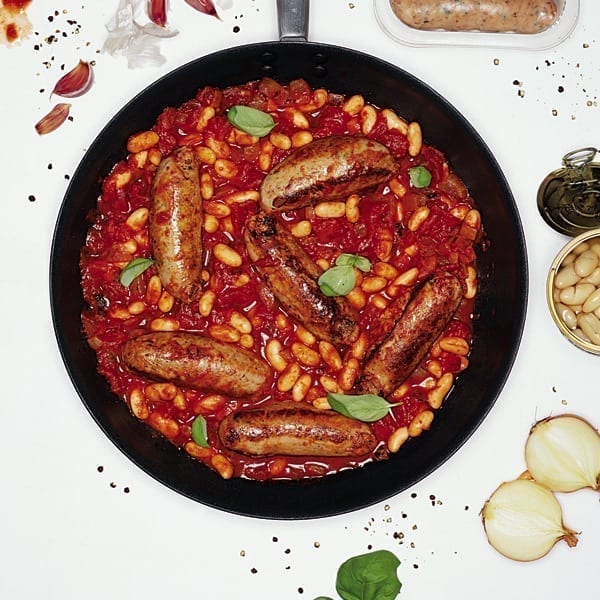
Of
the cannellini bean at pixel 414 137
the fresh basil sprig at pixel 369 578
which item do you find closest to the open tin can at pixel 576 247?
the cannellini bean at pixel 414 137

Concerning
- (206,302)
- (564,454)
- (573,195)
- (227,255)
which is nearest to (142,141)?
(227,255)

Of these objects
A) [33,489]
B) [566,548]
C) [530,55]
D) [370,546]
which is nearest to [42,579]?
[33,489]

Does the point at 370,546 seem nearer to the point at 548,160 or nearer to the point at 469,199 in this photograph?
the point at 469,199

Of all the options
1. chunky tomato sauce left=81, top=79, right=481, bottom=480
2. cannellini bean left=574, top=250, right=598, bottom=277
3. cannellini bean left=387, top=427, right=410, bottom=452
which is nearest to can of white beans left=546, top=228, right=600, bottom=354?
cannellini bean left=574, top=250, right=598, bottom=277

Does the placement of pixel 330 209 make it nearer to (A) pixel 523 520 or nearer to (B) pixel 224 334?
(B) pixel 224 334

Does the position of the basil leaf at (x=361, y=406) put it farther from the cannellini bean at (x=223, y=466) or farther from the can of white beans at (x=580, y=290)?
the can of white beans at (x=580, y=290)

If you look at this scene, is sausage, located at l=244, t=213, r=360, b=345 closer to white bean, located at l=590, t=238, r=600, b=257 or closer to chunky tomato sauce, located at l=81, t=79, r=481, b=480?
chunky tomato sauce, located at l=81, t=79, r=481, b=480
